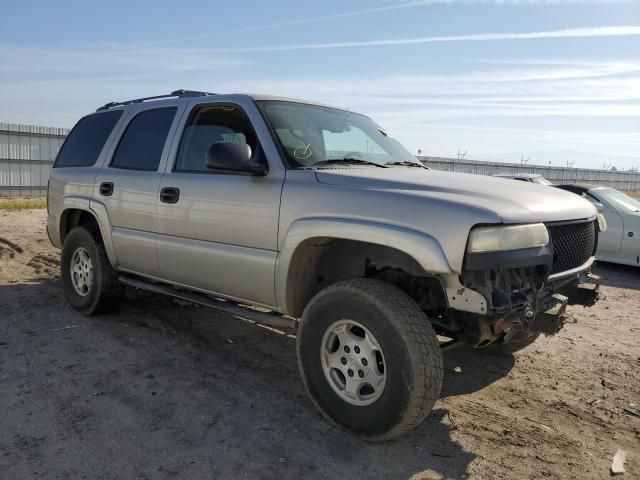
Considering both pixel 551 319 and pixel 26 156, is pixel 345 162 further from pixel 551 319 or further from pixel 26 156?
pixel 26 156

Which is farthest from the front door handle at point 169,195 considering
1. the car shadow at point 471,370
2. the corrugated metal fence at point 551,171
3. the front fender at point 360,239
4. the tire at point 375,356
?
the corrugated metal fence at point 551,171

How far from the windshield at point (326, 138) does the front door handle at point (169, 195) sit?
965mm

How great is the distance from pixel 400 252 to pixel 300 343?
2.77 feet

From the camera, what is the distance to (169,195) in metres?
4.34

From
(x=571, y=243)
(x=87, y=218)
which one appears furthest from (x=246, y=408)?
(x=87, y=218)

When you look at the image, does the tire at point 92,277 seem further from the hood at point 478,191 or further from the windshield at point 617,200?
the windshield at point 617,200

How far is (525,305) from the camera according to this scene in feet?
9.80

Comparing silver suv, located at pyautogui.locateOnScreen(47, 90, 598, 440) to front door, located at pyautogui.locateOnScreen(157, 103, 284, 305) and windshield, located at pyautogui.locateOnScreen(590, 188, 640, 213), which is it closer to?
front door, located at pyautogui.locateOnScreen(157, 103, 284, 305)

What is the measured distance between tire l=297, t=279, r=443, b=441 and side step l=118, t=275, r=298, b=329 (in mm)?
349

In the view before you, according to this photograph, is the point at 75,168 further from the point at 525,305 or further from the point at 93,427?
the point at 525,305

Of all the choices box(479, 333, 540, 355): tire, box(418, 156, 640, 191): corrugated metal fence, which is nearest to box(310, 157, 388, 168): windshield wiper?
box(479, 333, 540, 355): tire

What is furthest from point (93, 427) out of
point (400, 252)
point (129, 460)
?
point (400, 252)

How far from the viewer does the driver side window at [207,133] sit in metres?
4.13

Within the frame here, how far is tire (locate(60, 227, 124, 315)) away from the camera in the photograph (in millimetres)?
5258
